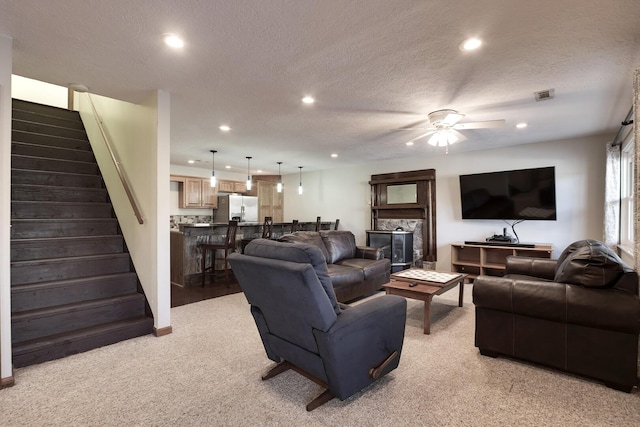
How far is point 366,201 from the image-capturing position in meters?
7.48

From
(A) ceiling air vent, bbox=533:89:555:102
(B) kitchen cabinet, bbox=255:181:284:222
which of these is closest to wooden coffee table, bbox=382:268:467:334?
(A) ceiling air vent, bbox=533:89:555:102

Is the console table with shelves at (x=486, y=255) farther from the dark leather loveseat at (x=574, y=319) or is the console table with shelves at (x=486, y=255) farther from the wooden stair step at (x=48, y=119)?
the wooden stair step at (x=48, y=119)

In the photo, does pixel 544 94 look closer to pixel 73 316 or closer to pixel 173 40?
pixel 173 40

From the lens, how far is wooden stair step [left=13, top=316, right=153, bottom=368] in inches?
97.7

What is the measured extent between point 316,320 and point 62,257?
308 centimetres

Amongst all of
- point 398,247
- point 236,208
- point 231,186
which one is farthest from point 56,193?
point 398,247

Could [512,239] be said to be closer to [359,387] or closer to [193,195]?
[359,387]

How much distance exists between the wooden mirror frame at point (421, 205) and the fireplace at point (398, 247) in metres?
0.35

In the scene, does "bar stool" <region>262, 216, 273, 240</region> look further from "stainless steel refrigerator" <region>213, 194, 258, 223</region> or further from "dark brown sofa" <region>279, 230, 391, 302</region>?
"stainless steel refrigerator" <region>213, 194, 258, 223</region>

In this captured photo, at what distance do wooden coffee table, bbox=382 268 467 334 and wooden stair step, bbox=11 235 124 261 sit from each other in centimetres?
321

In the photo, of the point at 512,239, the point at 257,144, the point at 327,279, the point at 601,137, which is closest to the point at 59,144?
the point at 257,144

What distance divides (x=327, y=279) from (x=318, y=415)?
80 centimetres

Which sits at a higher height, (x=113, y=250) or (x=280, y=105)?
(x=280, y=105)

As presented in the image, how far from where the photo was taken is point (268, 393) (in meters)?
2.09
